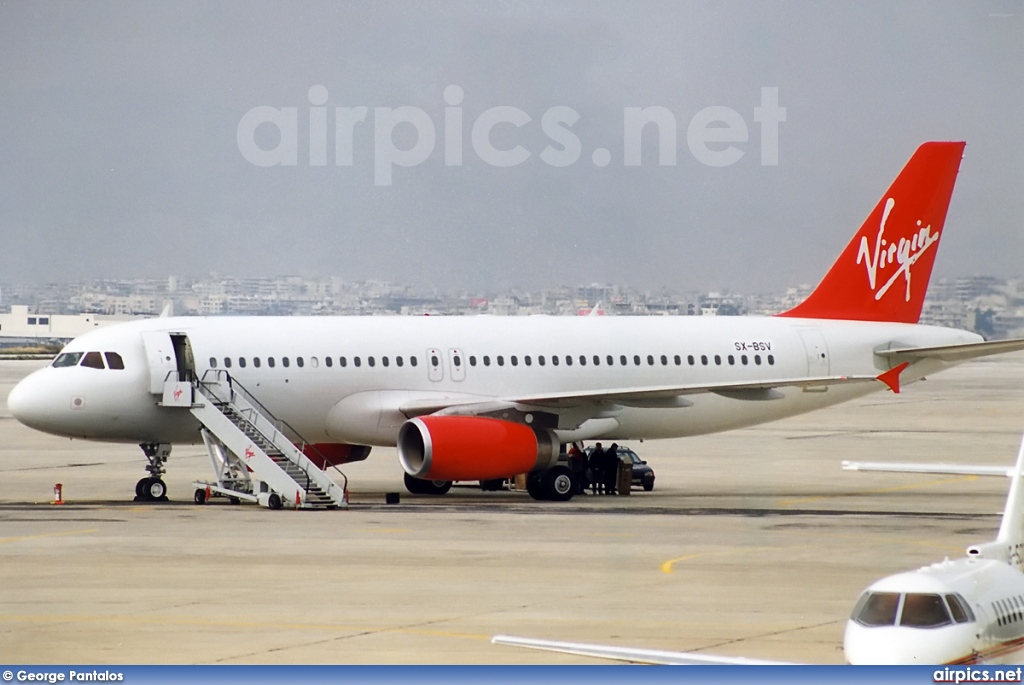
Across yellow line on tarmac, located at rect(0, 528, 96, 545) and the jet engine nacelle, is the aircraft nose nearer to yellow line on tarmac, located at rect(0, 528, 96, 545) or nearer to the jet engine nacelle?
yellow line on tarmac, located at rect(0, 528, 96, 545)

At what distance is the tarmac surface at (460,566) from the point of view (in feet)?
63.2

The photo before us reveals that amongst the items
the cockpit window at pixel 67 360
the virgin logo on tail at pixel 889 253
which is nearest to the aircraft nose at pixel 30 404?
the cockpit window at pixel 67 360

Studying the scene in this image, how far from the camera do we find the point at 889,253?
41812 millimetres

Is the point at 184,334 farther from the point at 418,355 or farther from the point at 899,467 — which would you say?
the point at 899,467

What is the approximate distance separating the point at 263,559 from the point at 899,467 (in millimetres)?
10522

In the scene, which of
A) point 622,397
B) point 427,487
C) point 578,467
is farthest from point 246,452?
point 622,397

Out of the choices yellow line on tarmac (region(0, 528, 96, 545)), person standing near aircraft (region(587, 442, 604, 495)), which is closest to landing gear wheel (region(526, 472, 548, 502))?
person standing near aircraft (region(587, 442, 604, 495))

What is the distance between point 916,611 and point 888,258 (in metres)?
27.8

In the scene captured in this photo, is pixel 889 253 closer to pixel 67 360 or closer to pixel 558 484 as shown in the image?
pixel 558 484

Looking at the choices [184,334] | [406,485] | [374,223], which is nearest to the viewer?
[374,223]

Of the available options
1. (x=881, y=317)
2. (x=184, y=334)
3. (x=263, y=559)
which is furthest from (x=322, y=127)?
(x=881, y=317)

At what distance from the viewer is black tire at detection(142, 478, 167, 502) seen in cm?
3622

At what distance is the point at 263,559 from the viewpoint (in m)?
25.9

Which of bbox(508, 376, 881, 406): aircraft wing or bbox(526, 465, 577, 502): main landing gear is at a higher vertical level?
bbox(508, 376, 881, 406): aircraft wing
